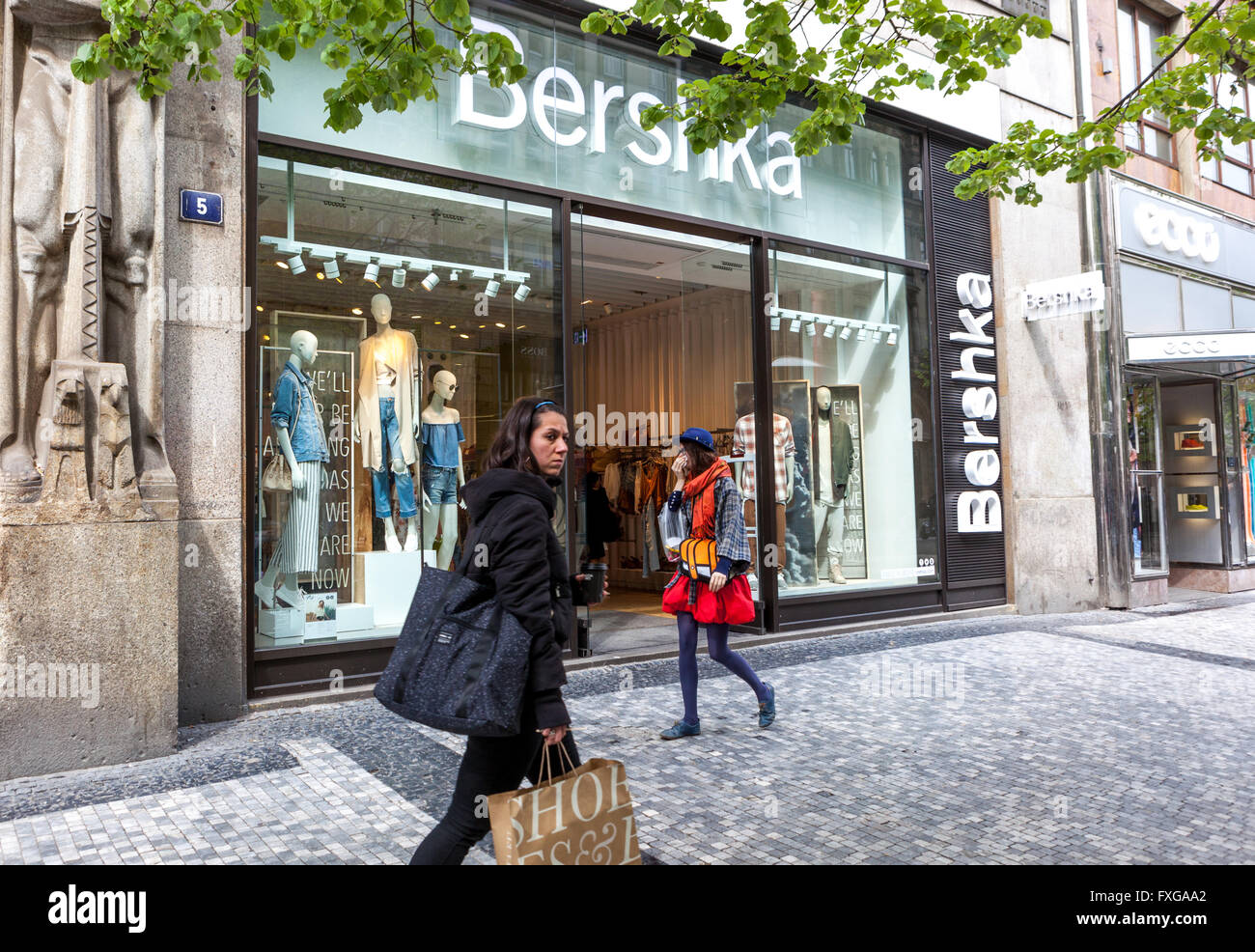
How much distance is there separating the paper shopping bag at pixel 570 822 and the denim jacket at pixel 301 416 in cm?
471

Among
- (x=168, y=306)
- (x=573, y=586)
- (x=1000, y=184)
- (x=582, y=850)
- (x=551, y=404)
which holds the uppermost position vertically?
(x=1000, y=184)

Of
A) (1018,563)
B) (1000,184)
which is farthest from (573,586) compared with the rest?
(1018,563)

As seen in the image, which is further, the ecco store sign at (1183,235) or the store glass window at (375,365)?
the ecco store sign at (1183,235)

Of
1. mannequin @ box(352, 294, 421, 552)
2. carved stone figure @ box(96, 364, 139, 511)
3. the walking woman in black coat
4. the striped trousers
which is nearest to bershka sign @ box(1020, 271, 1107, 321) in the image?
mannequin @ box(352, 294, 421, 552)

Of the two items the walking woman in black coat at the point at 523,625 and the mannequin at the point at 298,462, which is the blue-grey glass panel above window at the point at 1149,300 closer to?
the mannequin at the point at 298,462

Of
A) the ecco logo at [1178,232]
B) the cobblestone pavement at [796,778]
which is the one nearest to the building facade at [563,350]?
the cobblestone pavement at [796,778]

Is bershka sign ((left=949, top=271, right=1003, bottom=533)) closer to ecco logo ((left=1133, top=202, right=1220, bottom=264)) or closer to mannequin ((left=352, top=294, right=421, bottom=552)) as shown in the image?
ecco logo ((left=1133, top=202, right=1220, bottom=264))

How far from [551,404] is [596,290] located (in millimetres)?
9080

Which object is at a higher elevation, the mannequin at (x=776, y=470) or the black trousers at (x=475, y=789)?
the mannequin at (x=776, y=470)

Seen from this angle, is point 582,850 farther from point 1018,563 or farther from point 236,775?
point 1018,563

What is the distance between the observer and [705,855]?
360 cm

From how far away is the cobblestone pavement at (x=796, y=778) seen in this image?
3703mm

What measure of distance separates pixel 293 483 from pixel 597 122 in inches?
168

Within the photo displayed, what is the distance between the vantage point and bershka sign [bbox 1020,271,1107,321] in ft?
33.6
